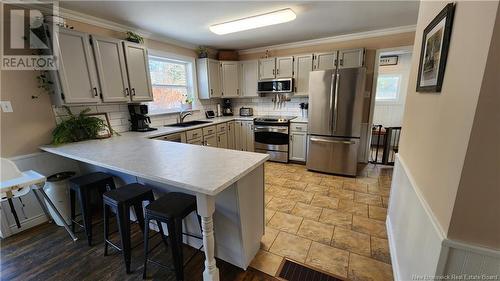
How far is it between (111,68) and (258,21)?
2.00 metres

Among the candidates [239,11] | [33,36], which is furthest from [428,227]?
[33,36]

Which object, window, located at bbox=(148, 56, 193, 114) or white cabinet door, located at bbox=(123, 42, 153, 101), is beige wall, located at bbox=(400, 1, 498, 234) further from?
window, located at bbox=(148, 56, 193, 114)

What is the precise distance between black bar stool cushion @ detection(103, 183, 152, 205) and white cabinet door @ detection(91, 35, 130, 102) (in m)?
1.47

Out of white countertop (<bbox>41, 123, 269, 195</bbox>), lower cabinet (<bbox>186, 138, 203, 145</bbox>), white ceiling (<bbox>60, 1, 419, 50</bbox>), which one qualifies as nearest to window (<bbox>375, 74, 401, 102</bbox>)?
white ceiling (<bbox>60, 1, 419, 50</bbox>)

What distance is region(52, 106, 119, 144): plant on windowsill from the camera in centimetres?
234

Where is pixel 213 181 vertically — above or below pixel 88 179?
above

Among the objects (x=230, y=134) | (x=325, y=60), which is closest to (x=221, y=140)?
(x=230, y=134)

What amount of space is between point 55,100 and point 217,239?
2.39 m

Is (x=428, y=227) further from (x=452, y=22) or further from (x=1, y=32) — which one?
(x=1, y=32)

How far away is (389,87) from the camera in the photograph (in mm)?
5430

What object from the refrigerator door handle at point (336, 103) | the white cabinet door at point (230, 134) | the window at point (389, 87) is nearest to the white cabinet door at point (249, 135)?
the white cabinet door at point (230, 134)

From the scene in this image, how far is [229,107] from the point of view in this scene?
5.12m

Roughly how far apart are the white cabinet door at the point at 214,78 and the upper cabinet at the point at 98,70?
4.90ft

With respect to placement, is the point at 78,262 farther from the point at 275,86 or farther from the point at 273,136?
the point at 275,86
